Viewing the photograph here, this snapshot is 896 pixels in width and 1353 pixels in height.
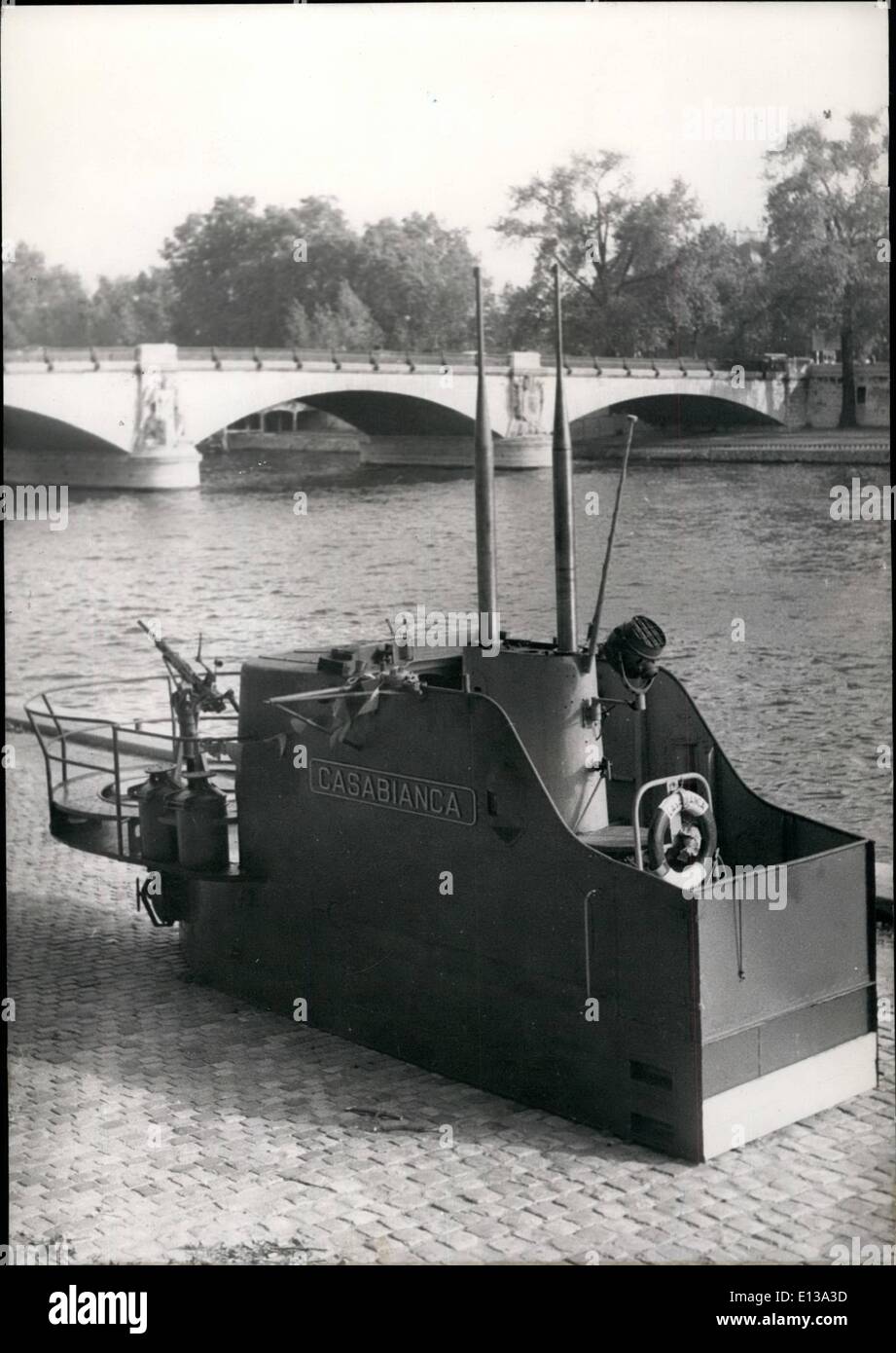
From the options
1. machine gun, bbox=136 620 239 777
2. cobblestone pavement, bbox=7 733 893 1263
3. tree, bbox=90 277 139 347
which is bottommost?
cobblestone pavement, bbox=7 733 893 1263

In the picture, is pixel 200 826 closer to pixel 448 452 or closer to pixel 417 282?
pixel 417 282

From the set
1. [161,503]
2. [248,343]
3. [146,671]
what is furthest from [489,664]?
[146,671]

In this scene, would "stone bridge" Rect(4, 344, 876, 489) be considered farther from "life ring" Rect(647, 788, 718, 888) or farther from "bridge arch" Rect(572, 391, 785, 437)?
"life ring" Rect(647, 788, 718, 888)

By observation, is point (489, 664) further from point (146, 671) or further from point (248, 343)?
point (146, 671)

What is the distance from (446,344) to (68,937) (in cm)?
728

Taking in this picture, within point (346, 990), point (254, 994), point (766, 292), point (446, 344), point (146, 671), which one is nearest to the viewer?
point (346, 990)

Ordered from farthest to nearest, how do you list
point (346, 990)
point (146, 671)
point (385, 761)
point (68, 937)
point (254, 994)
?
point (146, 671)
point (68, 937)
point (254, 994)
point (346, 990)
point (385, 761)

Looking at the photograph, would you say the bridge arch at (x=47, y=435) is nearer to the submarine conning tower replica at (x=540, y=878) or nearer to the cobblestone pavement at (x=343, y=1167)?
the submarine conning tower replica at (x=540, y=878)

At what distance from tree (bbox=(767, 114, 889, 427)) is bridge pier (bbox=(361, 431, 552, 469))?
3.19 meters

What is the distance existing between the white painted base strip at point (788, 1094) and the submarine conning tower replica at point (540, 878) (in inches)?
0.6

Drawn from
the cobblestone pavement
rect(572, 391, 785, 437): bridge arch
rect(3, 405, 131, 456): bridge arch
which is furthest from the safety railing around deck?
rect(572, 391, 785, 437): bridge arch

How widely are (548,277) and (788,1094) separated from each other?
7.93 metres

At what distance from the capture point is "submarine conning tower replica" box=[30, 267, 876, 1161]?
25.3 ft

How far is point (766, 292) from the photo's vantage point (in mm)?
14672
